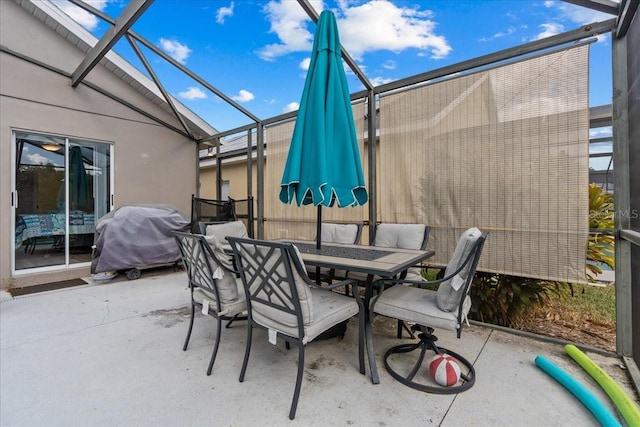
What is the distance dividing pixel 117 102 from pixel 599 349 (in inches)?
301

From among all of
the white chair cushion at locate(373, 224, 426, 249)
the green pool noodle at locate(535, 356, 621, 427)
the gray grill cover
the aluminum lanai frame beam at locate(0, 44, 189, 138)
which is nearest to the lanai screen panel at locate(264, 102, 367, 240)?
the white chair cushion at locate(373, 224, 426, 249)

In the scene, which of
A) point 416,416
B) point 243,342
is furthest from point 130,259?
point 416,416

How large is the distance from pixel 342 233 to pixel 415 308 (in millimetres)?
1715

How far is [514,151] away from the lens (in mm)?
2875

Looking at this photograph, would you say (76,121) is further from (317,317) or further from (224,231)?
(317,317)

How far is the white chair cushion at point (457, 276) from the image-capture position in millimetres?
1930

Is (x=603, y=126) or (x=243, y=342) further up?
(x=603, y=126)

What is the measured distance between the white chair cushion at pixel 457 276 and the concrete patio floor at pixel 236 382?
1.93 feet

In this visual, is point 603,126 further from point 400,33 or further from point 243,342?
point 243,342

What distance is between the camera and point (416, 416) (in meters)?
1.77

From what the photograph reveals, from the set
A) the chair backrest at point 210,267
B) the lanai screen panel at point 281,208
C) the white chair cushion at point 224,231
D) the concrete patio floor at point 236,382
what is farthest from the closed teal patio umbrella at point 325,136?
the lanai screen panel at point 281,208

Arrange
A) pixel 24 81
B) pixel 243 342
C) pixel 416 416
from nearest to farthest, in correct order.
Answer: pixel 416 416
pixel 243 342
pixel 24 81

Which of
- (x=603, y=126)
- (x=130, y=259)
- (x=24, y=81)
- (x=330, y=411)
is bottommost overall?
(x=330, y=411)

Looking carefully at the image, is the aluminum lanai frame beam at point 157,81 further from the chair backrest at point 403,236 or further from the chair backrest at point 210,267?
the chair backrest at point 403,236
